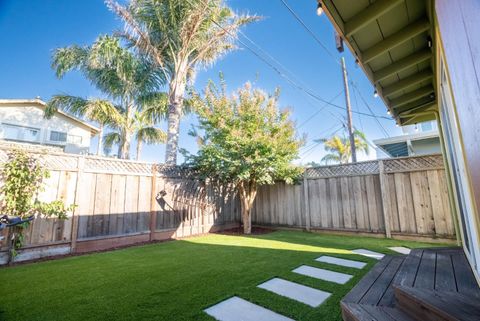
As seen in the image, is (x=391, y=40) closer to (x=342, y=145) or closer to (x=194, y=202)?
(x=194, y=202)

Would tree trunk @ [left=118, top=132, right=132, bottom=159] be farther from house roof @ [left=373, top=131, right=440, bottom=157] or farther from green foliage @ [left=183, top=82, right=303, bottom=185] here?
house roof @ [left=373, top=131, right=440, bottom=157]

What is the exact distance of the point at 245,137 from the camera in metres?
5.44

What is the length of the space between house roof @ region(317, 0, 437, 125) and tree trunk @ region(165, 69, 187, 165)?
5.37 meters

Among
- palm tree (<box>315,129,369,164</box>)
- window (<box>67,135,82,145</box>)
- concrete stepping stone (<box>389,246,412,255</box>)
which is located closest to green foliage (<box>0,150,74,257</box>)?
concrete stepping stone (<box>389,246,412,255</box>)

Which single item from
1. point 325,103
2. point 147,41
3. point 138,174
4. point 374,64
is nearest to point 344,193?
point 374,64

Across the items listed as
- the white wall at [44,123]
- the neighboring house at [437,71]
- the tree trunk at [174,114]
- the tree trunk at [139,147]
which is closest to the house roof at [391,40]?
the neighboring house at [437,71]

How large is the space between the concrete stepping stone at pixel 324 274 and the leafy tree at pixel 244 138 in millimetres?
2810

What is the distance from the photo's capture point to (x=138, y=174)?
5.22 meters

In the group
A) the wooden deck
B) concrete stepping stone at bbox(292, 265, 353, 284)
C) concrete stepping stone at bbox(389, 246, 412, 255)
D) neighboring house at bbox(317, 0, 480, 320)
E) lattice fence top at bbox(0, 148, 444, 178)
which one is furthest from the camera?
lattice fence top at bbox(0, 148, 444, 178)

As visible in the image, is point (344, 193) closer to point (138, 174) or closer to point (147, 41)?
point (138, 174)

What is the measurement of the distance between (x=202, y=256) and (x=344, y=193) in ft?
13.3

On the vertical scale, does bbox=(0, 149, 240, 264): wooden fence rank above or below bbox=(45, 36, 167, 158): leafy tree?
below

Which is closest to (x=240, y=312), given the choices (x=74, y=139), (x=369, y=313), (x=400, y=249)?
(x=369, y=313)

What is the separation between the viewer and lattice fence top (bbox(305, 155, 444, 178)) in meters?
4.73
